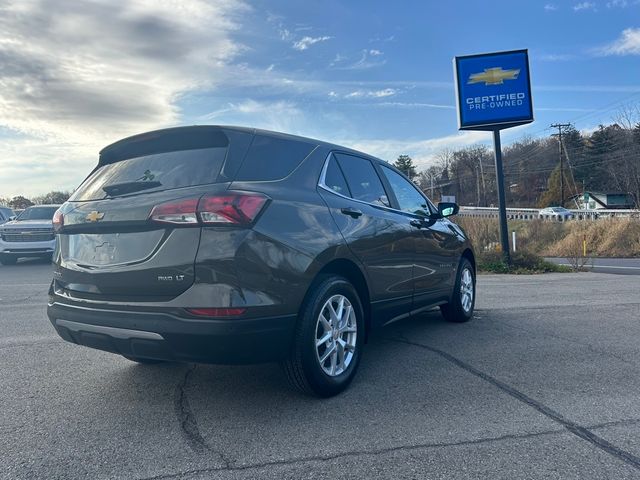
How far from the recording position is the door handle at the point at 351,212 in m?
3.86

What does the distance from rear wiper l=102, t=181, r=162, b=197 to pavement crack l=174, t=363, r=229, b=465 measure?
1.47 metres

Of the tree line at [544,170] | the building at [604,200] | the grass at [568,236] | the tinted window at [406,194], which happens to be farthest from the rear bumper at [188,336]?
the building at [604,200]

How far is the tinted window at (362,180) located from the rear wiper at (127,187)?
1.58 metres

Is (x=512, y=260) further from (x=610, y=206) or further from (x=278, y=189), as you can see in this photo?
(x=610, y=206)

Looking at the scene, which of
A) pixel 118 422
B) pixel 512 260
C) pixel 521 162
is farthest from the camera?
pixel 521 162

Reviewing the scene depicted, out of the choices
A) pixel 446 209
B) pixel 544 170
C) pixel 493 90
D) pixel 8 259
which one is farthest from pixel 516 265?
pixel 544 170

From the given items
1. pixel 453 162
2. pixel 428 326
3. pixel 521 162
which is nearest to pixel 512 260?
pixel 428 326

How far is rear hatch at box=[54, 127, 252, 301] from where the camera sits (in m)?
2.99

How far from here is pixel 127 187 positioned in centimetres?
337

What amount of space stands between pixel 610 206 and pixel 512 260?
68.4 m

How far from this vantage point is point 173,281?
297cm

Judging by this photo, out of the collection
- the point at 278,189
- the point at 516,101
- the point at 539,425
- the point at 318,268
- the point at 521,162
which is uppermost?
the point at 521,162

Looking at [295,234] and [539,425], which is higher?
[295,234]

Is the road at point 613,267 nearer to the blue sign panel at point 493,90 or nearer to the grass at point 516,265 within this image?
the grass at point 516,265
